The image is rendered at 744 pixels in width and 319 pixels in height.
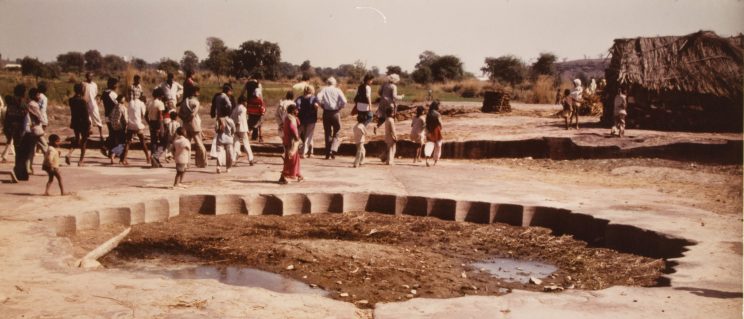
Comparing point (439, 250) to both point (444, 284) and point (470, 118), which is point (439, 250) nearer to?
point (444, 284)

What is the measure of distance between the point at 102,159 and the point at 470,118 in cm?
1121

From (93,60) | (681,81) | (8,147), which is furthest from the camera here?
(93,60)

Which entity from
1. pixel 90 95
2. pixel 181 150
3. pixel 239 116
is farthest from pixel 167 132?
pixel 181 150

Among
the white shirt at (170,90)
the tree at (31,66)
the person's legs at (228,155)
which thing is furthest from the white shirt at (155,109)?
the tree at (31,66)

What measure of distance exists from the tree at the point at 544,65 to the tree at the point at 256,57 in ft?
76.8

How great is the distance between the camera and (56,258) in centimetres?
607

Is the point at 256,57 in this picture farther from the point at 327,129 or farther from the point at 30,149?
the point at 30,149

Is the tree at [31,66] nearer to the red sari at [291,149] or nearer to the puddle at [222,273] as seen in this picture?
the red sari at [291,149]

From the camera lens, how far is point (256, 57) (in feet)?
169

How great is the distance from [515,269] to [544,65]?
58.7m

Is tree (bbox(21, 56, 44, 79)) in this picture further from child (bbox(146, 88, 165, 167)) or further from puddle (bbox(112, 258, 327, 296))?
puddle (bbox(112, 258, 327, 296))

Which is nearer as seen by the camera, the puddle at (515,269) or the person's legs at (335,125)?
the puddle at (515,269)

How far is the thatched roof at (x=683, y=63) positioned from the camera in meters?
17.2

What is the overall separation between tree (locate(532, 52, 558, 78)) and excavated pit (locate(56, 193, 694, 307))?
55.5m
